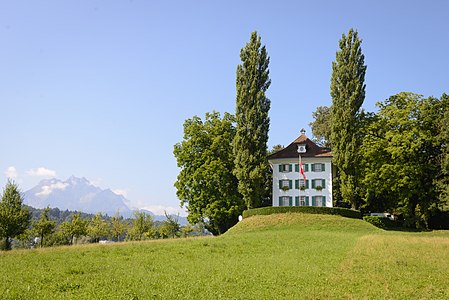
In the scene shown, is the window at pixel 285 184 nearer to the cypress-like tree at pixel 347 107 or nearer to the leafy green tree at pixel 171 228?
the cypress-like tree at pixel 347 107

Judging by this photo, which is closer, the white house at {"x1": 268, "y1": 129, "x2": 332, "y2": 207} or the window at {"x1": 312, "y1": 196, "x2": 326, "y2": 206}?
the window at {"x1": 312, "y1": 196, "x2": 326, "y2": 206}

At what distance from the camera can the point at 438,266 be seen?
16812 mm

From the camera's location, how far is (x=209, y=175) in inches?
1811

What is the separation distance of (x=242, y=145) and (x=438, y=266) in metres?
28.8

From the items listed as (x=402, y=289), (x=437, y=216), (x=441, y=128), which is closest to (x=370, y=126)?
(x=441, y=128)

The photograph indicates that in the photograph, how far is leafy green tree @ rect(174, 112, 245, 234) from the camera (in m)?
46.0

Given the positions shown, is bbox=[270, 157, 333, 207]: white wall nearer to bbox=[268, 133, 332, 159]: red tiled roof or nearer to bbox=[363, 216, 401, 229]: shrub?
bbox=[268, 133, 332, 159]: red tiled roof

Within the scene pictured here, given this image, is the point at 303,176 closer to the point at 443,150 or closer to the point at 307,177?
the point at 307,177

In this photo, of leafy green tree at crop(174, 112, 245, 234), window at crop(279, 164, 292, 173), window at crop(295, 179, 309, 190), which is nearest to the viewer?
leafy green tree at crop(174, 112, 245, 234)

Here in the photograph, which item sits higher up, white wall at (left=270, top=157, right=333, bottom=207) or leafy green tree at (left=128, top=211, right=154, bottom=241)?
white wall at (left=270, top=157, right=333, bottom=207)

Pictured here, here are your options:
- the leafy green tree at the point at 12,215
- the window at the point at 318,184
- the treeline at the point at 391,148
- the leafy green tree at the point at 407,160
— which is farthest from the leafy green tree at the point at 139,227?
the leafy green tree at the point at 407,160

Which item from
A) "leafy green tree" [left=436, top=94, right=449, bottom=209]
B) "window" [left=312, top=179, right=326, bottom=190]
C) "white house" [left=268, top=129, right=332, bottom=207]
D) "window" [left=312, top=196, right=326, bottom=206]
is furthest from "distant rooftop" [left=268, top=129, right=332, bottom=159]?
"leafy green tree" [left=436, top=94, right=449, bottom=209]

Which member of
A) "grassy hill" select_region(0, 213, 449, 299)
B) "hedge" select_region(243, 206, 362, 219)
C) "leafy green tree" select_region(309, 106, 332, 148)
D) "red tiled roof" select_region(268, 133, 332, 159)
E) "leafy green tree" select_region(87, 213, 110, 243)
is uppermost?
"leafy green tree" select_region(309, 106, 332, 148)

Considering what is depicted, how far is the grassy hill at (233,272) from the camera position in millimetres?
11094
